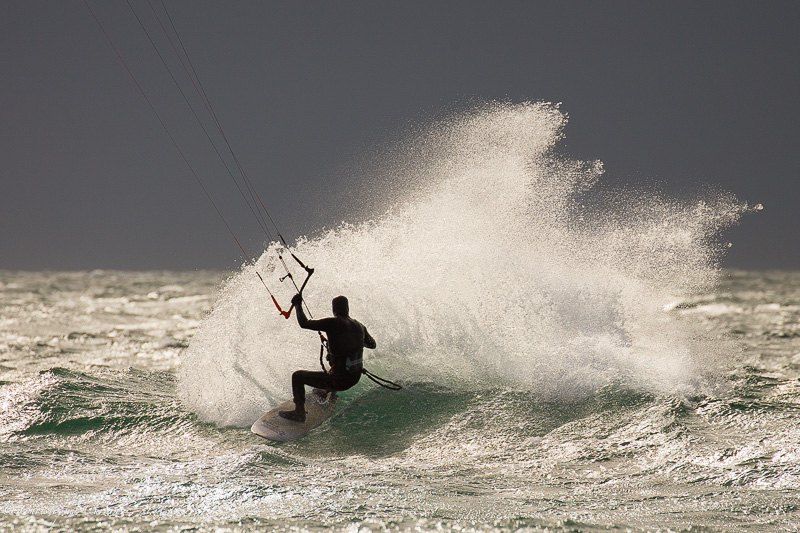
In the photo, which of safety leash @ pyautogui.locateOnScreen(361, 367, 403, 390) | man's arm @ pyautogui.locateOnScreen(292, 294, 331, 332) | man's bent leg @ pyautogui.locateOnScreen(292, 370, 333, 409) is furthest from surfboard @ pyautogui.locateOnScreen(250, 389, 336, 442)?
man's arm @ pyautogui.locateOnScreen(292, 294, 331, 332)

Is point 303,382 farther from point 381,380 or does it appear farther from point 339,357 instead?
point 381,380

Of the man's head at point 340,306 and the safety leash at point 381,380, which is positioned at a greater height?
the man's head at point 340,306

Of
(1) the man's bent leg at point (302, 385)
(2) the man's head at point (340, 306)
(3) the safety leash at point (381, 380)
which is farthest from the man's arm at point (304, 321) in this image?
(3) the safety leash at point (381, 380)

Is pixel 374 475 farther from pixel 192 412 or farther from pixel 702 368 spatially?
pixel 702 368

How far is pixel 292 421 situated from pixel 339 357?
92 cm

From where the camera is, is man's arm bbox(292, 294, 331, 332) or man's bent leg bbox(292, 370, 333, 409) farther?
man's bent leg bbox(292, 370, 333, 409)

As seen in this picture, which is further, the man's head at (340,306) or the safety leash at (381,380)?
the safety leash at (381,380)

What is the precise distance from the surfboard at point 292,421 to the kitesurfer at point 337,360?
11 centimetres

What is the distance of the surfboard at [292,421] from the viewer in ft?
26.1

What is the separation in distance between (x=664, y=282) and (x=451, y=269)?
420cm

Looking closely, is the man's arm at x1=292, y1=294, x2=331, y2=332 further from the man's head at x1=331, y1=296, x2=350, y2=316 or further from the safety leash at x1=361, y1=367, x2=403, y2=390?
the safety leash at x1=361, y1=367, x2=403, y2=390

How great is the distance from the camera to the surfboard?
26.1 ft

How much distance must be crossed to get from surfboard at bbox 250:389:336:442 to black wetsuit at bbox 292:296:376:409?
0.26 metres

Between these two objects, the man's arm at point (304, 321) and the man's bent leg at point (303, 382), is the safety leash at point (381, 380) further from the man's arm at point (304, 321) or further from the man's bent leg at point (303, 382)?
the man's arm at point (304, 321)
